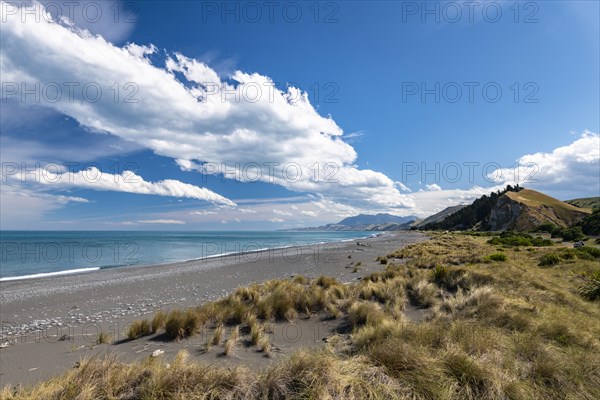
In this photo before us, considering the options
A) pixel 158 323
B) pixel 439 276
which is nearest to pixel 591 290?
pixel 439 276

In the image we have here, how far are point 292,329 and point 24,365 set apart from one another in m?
6.57

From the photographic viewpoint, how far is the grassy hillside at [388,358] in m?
4.54

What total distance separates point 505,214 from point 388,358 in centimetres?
10095

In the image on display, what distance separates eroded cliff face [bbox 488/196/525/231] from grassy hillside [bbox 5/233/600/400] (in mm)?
86216

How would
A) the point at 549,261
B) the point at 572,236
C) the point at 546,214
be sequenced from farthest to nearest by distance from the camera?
1. the point at 546,214
2. the point at 572,236
3. the point at 549,261

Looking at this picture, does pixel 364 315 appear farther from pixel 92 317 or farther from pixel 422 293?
pixel 92 317

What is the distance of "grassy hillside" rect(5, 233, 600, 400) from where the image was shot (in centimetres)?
454

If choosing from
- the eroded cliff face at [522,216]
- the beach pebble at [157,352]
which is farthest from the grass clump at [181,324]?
the eroded cliff face at [522,216]

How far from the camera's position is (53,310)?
13.0m

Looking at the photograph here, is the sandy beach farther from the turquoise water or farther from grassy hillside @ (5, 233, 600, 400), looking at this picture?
the turquoise water

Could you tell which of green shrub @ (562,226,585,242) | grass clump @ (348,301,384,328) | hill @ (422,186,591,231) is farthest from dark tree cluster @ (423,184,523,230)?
grass clump @ (348,301,384,328)

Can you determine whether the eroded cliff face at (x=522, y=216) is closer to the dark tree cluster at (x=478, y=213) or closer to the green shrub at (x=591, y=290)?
the dark tree cluster at (x=478, y=213)

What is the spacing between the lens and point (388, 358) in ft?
17.6

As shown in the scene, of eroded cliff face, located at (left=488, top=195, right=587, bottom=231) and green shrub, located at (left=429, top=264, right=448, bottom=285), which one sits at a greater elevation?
eroded cliff face, located at (left=488, top=195, right=587, bottom=231)
